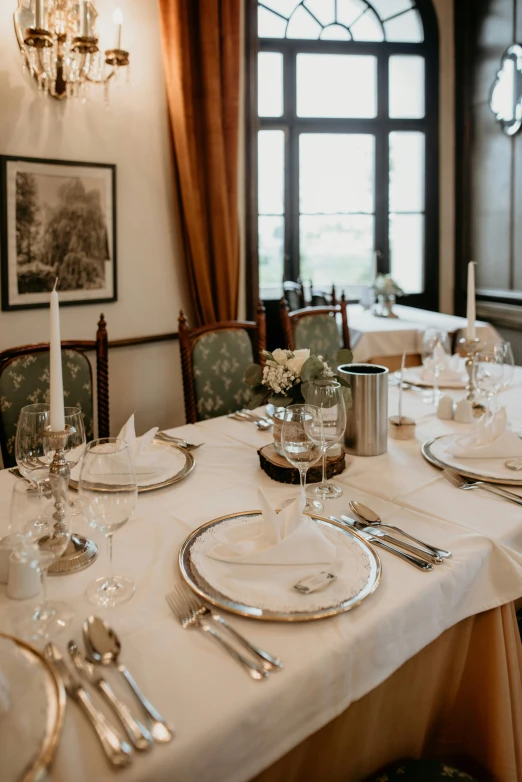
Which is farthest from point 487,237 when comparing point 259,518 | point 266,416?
point 259,518

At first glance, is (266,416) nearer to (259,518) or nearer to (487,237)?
(259,518)

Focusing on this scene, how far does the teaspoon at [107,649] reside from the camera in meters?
0.72

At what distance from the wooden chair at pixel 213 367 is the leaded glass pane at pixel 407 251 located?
303 cm

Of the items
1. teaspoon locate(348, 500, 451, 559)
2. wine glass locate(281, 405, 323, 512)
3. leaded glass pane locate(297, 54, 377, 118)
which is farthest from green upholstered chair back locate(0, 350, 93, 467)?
leaded glass pane locate(297, 54, 377, 118)

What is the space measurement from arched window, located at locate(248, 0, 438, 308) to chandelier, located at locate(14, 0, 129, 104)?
94.6 inches

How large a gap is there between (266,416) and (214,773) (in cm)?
135

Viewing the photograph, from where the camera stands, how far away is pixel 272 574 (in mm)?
985

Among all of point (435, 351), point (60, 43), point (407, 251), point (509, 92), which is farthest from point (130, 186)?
point (509, 92)

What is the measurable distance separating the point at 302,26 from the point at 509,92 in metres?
1.63

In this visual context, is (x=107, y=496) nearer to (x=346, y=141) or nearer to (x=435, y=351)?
(x=435, y=351)

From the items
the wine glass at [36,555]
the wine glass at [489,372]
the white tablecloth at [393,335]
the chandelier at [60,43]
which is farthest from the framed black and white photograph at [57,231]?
the wine glass at [36,555]

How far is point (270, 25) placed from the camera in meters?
4.70

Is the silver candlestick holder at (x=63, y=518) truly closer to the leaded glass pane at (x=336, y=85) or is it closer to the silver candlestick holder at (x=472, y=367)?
the silver candlestick holder at (x=472, y=367)

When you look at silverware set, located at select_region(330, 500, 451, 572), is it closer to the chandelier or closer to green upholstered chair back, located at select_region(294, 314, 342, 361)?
green upholstered chair back, located at select_region(294, 314, 342, 361)
